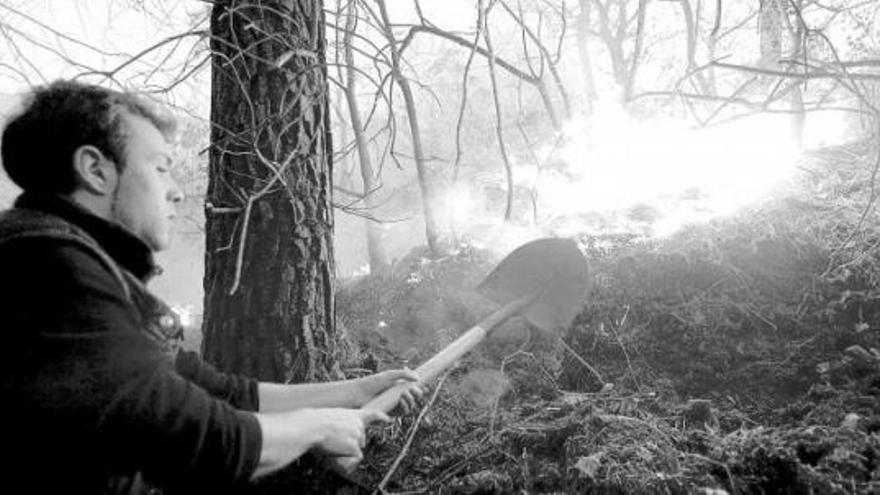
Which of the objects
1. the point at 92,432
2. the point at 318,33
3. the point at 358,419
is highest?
the point at 318,33

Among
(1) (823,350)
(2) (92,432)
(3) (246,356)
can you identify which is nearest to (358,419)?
(2) (92,432)

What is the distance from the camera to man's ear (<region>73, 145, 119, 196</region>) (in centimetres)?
149

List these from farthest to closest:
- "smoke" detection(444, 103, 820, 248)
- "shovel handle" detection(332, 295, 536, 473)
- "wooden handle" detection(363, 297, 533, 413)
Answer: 1. "smoke" detection(444, 103, 820, 248)
2. "wooden handle" detection(363, 297, 533, 413)
3. "shovel handle" detection(332, 295, 536, 473)

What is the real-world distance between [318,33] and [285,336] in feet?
5.10

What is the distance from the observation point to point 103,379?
3.94ft

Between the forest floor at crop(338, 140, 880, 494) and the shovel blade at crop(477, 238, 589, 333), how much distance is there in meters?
0.23

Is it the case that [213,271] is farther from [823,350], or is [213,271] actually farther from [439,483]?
[823,350]

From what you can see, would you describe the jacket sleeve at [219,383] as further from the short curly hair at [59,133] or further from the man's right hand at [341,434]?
the short curly hair at [59,133]

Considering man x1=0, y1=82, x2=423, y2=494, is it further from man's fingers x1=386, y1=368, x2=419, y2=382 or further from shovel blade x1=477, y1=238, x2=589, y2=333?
shovel blade x1=477, y1=238, x2=589, y2=333

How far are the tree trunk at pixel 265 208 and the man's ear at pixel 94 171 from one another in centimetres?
88

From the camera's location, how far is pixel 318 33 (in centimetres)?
273

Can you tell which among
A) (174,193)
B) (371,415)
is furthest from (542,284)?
(174,193)

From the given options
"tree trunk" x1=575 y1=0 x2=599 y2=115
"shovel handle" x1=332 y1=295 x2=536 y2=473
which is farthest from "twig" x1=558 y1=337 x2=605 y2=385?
"tree trunk" x1=575 y1=0 x2=599 y2=115

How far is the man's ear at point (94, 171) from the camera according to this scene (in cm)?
149
